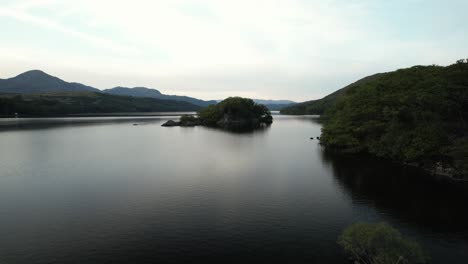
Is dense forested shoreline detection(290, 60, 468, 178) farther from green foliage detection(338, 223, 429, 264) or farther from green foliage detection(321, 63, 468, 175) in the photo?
green foliage detection(338, 223, 429, 264)

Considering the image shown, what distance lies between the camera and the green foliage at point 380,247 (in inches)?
1003

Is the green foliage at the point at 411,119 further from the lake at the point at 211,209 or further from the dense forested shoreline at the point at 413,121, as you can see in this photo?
the lake at the point at 211,209

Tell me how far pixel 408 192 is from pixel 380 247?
98.0 feet

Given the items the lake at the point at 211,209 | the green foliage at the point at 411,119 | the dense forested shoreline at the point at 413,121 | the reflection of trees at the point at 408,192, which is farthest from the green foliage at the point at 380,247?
the dense forested shoreline at the point at 413,121

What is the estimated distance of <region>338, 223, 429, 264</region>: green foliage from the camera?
1003 inches

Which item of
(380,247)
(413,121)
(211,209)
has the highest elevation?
(413,121)

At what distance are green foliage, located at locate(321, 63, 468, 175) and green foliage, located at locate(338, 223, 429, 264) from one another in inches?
1503

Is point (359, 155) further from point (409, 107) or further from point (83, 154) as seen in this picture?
point (83, 154)

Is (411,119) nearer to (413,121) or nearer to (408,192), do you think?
(413,121)

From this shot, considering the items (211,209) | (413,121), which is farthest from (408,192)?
(211,209)

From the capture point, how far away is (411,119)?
74.1 m

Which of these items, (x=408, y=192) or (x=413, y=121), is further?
(x=413, y=121)

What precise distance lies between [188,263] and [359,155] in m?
69.4

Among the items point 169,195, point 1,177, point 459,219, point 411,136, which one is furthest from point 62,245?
point 411,136
